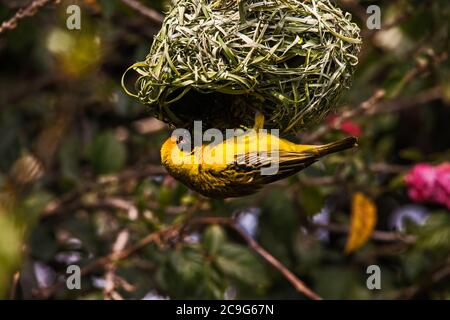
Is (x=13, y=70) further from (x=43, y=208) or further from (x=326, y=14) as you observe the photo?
(x=326, y=14)

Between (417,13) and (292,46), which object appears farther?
(417,13)

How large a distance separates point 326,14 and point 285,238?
1519 mm

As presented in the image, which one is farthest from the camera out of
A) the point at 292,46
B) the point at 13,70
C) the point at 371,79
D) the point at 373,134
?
the point at 13,70

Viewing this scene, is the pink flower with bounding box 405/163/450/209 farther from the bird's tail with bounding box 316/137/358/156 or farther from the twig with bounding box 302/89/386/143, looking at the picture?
the bird's tail with bounding box 316/137/358/156

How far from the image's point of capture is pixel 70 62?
3.83 m

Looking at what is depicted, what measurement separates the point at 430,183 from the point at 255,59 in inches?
51.5

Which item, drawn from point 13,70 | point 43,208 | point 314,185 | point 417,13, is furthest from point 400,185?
point 13,70

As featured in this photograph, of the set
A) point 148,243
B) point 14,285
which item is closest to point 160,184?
point 148,243

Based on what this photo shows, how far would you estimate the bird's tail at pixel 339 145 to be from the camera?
2.46m

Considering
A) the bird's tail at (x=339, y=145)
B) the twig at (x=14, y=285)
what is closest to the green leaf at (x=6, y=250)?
the twig at (x=14, y=285)

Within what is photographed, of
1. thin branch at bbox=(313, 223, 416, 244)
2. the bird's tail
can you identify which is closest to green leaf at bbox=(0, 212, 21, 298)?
the bird's tail

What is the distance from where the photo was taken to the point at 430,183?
3.44 m

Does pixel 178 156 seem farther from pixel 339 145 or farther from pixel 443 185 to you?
pixel 443 185

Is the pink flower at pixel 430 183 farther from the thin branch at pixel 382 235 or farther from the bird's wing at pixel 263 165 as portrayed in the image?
the bird's wing at pixel 263 165
